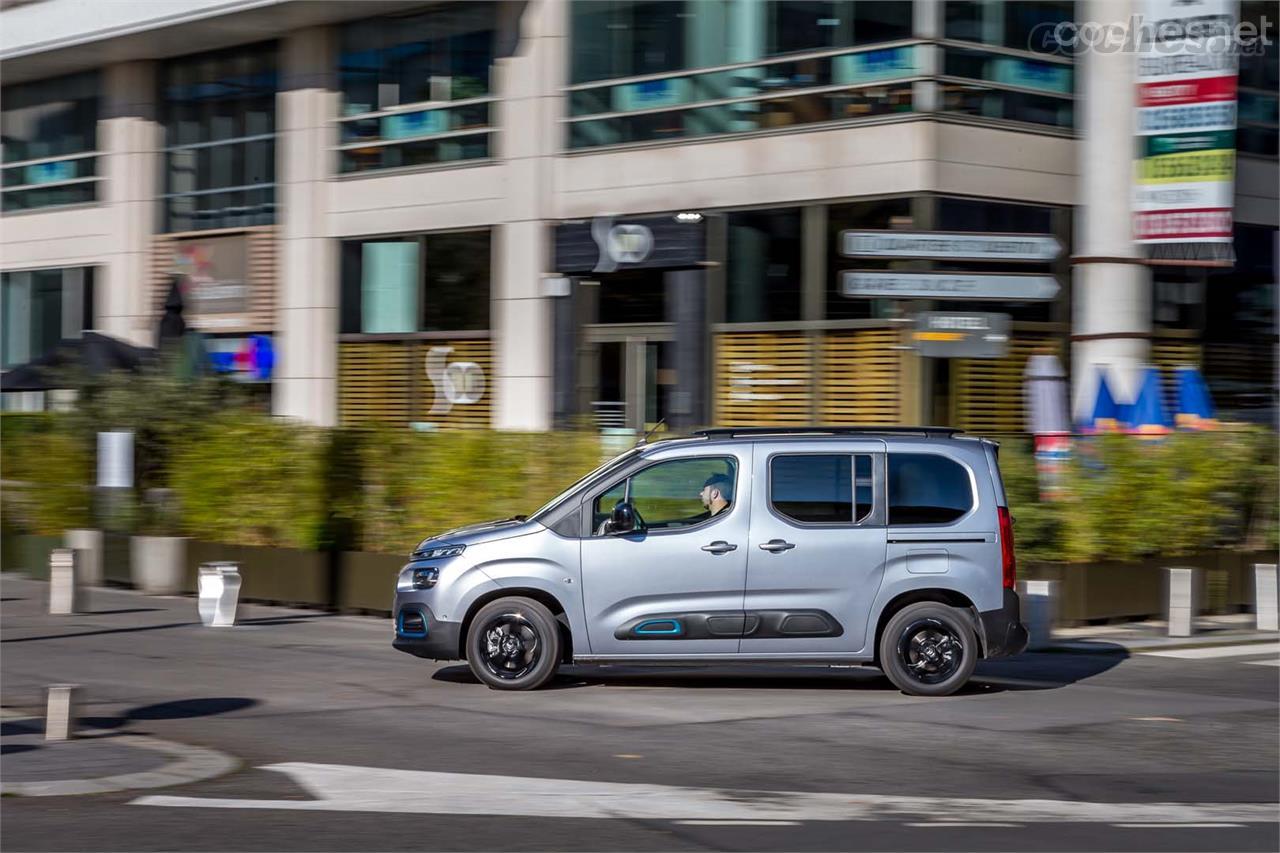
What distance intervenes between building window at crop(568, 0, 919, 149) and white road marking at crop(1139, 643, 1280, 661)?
8.92 meters

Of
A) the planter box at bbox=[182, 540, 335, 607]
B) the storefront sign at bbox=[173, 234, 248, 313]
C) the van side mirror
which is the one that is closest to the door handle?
the van side mirror

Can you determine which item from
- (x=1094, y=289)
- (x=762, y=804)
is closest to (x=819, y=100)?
(x=1094, y=289)

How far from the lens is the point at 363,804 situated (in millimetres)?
7457

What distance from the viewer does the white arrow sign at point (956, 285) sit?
18000mm

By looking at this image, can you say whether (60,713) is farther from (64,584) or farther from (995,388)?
(995,388)

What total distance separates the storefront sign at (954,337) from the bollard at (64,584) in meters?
8.73

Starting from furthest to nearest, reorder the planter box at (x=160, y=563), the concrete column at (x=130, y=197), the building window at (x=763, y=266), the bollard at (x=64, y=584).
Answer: the concrete column at (x=130, y=197), the building window at (x=763, y=266), the planter box at (x=160, y=563), the bollard at (x=64, y=584)

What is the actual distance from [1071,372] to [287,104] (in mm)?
14427

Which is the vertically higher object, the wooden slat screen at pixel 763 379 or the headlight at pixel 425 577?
the wooden slat screen at pixel 763 379

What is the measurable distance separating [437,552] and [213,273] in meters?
19.9

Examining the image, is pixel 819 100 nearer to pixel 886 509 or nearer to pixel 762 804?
pixel 886 509

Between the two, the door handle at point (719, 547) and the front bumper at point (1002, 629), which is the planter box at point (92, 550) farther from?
the front bumper at point (1002, 629)

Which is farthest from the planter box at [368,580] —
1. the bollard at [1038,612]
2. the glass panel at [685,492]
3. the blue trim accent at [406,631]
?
the bollard at [1038,612]

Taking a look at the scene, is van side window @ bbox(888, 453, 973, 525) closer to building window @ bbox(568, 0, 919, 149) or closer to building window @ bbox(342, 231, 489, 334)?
building window @ bbox(568, 0, 919, 149)
